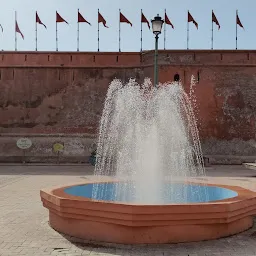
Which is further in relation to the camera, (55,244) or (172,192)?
(172,192)

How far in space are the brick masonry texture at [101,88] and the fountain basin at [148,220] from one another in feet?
36.3

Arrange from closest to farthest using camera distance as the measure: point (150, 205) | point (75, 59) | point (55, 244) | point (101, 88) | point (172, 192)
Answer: point (150, 205)
point (55, 244)
point (172, 192)
point (101, 88)
point (75, 59)

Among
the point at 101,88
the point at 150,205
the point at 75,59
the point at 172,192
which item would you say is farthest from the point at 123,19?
the point at 150,205

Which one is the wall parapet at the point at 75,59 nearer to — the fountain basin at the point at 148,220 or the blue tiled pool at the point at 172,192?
the blue tiled pool at the point at 172,192

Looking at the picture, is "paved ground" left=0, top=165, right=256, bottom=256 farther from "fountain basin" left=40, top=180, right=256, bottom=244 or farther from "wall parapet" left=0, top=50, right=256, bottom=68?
"wall parapet" left=0, top=50, right=256, bottom=68

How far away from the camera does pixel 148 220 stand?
4.16 m

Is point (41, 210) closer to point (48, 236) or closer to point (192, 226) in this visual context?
point (48, 236)

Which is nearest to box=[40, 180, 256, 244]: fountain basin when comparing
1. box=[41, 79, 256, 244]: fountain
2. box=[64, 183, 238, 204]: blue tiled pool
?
box=[41, 79, 256, 244]: fountain

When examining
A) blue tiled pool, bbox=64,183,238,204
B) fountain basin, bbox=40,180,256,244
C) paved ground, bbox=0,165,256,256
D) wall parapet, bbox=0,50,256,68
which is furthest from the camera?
wall parapet, bbox=0,50,256,68

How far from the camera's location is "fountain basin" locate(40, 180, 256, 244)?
13.7 feet

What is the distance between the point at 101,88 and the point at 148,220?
42.0ft

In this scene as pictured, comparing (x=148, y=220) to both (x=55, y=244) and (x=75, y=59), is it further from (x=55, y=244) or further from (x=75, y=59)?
(x=75, y=59)

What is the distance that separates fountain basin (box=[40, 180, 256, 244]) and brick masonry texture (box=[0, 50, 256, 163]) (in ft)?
36.3

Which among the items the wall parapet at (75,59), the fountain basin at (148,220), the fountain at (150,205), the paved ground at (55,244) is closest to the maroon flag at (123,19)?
the wall parapet at (75,59)
